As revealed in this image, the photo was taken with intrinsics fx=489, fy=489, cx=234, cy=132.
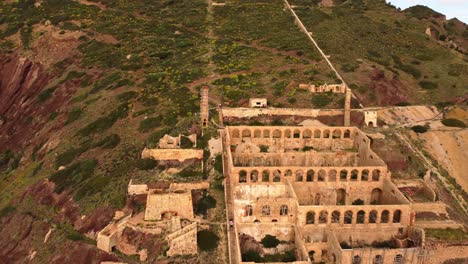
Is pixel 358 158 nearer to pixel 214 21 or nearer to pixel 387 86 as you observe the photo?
pixel 387 86

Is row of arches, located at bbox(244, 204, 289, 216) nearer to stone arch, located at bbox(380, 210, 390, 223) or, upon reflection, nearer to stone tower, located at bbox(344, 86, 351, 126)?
stone arch, located at bbox(380, 210, 390, 223)

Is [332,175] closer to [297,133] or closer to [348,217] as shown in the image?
[348,217]

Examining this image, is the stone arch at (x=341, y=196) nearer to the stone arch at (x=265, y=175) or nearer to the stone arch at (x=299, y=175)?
the stone arch at (x=299, y=175)

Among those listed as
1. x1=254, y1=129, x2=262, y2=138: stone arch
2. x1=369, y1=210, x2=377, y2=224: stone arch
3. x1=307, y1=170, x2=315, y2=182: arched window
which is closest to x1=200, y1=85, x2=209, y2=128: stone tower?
x1=254, y1=129, x2=262, y2=138: stone arch

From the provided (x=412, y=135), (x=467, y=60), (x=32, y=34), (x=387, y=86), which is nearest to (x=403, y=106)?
(x=387, y=86)

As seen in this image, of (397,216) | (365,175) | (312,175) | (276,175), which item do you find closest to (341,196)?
(312,175)

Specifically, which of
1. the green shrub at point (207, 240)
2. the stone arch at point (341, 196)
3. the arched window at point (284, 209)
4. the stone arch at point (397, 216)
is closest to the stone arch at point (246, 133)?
the stone arch at point (341, 196)

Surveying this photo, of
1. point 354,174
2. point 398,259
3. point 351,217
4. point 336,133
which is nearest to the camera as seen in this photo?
point 398,259
